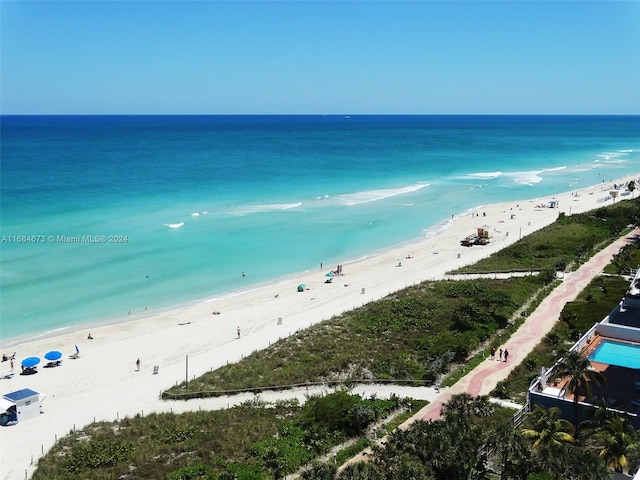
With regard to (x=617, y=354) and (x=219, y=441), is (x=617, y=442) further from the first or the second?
(x=219, y=441)

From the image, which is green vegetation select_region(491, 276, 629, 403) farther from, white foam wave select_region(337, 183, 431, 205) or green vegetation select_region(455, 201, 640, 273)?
white foam wave select_region(337, 183, 431, 205)

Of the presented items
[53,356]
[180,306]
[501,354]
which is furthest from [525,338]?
[53,356]

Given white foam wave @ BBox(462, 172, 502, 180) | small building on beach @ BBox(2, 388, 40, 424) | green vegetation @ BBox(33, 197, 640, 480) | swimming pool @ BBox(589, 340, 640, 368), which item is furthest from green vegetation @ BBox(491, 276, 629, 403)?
white foam wave @ BBox(462, 172, 502, 180)

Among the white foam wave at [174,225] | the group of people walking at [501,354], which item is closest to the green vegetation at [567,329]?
the group of people walking at [501,354]

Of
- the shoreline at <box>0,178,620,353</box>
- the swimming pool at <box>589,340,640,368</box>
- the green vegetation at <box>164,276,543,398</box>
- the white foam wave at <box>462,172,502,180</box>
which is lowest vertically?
the shoreline at <box>0,178,620,353</box>

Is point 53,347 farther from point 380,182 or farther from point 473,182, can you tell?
point 473,182

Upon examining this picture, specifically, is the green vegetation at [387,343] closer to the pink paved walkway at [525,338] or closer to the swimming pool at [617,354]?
the pink paved walkway at [525,338]
